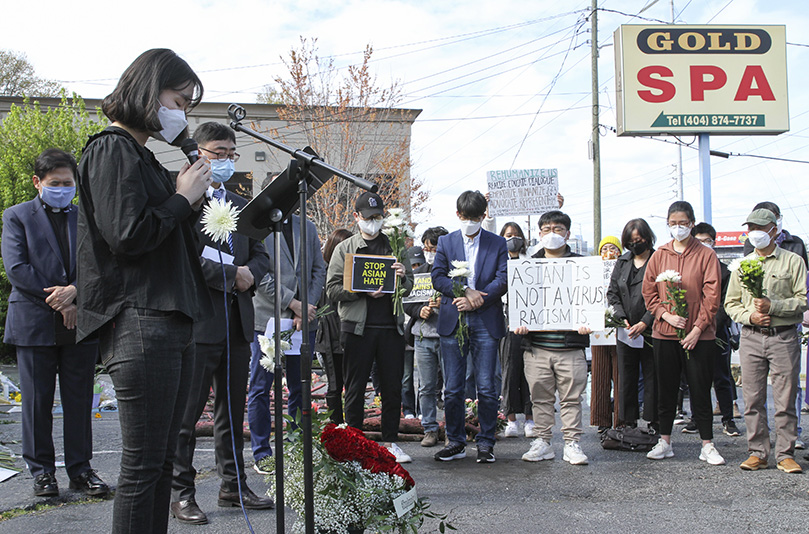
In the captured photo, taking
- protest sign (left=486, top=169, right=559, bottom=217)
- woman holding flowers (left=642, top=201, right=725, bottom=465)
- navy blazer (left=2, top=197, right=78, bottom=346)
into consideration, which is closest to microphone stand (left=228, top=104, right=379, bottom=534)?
navy blazer (left=2, top=197, right=78, bottom=346)

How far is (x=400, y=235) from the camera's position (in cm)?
625

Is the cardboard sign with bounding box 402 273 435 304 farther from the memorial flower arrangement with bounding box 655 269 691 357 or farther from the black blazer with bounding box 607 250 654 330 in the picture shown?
the memorial flower arrangement with bounding box 655 269 691 357

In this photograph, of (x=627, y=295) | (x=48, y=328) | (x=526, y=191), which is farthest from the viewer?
(x=526, y=191)

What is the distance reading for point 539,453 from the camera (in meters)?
6.31

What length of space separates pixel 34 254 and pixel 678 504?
4890mm

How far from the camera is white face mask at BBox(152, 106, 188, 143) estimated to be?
2.88 meters

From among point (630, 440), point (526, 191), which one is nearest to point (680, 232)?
point (630, 440)

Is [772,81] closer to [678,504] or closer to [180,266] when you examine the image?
[678,504]

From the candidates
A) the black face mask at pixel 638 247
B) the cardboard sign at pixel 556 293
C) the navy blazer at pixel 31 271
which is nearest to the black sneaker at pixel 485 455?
the cardboard sign at pixel 556 293

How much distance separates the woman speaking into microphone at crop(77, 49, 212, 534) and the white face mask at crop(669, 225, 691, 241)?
197 inches

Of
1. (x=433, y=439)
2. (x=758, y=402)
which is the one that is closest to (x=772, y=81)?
(x=758, y=402)

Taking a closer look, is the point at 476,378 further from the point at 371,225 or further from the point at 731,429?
the point at 731,429

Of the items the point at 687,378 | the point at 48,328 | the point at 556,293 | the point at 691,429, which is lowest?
the point at 691,429

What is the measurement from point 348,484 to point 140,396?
1.21m
